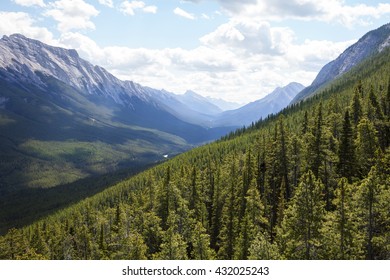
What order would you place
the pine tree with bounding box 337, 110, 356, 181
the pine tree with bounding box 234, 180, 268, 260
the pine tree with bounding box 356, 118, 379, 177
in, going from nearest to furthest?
the pine tree with bounding box 234, 180, 268, 260 < the pine tree with bounding box 356, 118, 379, 177 < the pine tree with bounding box 337, 110, 356, 181

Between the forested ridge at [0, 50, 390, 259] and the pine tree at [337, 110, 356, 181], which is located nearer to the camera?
the forested ridge at [0, 50, 390, 259]

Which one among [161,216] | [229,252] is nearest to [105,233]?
[161,216]

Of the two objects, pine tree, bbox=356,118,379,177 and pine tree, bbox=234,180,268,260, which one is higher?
pine tree, bbox=356,118,379,177

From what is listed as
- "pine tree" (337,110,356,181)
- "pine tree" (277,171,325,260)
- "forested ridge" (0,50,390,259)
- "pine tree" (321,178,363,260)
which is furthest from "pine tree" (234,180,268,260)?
"pine tree" (337,110,356,181)

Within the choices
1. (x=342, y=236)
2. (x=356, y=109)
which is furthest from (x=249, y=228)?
(x=356, y=109)

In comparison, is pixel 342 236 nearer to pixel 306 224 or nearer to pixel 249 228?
pixel 306 224

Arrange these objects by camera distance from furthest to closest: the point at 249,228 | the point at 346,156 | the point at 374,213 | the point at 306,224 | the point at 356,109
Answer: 1. the point at 356,109
2. the point at 346,156
3. the point at 249,228
4. the point at 306,224
5. the point at 374,213

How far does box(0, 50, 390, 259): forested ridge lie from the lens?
141 feet

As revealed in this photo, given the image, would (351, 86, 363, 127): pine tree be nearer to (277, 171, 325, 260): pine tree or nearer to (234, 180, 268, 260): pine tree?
(234, 180, 268, 260): pine tree

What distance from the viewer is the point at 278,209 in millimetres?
64250

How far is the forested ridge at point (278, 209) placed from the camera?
1690 inches

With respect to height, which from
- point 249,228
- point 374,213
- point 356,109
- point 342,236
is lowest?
point 342,236
